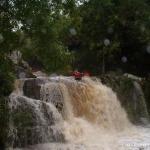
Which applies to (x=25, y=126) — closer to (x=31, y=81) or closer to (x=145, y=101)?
(x=31, y=81)

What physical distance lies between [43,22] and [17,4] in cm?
63

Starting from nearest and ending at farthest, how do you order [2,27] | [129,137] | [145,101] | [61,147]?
[2,27]
[61,147]
[129,137]
[145,101]

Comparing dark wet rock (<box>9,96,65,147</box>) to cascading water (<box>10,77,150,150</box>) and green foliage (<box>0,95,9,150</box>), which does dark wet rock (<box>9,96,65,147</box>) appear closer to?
cascading water (<box>10,77,150,150</box>)

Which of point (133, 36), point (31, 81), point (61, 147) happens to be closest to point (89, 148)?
point (61, 147)

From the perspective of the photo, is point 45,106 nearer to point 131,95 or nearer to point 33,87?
point 33,87

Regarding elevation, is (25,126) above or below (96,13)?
below

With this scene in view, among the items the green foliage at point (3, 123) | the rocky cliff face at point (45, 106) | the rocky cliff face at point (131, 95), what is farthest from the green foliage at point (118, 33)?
the green foliage at point (3, 123)

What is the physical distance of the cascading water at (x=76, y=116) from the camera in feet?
49.3

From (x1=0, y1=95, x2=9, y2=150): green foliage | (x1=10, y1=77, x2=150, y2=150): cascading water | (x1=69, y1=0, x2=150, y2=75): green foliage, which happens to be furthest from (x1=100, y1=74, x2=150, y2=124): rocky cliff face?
(x1=0, y1=95, x2=9, y2=150): green foliage

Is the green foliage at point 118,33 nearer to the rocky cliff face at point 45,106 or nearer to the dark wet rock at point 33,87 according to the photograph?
the rocky cliff face at point 45,106

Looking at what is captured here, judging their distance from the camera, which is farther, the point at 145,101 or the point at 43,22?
the point at 145,101

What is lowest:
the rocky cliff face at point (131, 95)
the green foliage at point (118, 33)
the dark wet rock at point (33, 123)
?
the dark wet rock at point (33, 123)

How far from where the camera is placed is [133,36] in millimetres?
26984

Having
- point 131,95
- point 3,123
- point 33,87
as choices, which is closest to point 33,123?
point 3,123
